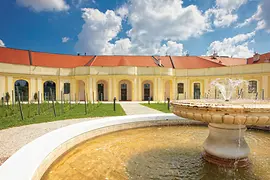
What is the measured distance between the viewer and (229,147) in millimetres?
3846

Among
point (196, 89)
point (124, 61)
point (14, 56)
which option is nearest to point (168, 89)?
point (196, 89)

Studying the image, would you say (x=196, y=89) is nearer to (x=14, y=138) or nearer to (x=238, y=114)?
(x=14, y=138)

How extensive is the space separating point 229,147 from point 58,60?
30.9 metres

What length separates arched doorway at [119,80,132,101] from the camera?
2881 centimetres

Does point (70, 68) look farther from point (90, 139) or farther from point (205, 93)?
point (90, 139)

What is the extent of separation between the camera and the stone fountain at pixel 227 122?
3072 mm

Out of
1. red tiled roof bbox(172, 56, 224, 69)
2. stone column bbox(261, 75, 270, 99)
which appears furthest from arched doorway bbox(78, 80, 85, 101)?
stone column bbox(261, 75, 270, 99)

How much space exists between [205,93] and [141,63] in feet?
36.1

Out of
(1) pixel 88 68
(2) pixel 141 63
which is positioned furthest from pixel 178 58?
(1) pixel 88 68

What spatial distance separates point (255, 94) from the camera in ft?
75.7

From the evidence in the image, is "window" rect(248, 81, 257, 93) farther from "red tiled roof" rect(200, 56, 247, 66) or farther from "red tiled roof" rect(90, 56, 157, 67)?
"red tiled roof" rect(90, 56, 157, 67)

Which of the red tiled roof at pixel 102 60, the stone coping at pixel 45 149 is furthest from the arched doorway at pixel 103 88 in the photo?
the stone coping at pixel 45 149

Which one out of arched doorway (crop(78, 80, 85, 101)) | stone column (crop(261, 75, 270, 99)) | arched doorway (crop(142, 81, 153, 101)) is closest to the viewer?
stone column (crop(261, 75, 270, 99))

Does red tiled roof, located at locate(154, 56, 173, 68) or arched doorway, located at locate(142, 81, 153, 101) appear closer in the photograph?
arched doorway, located at locate(142, 81, 153, 101)
